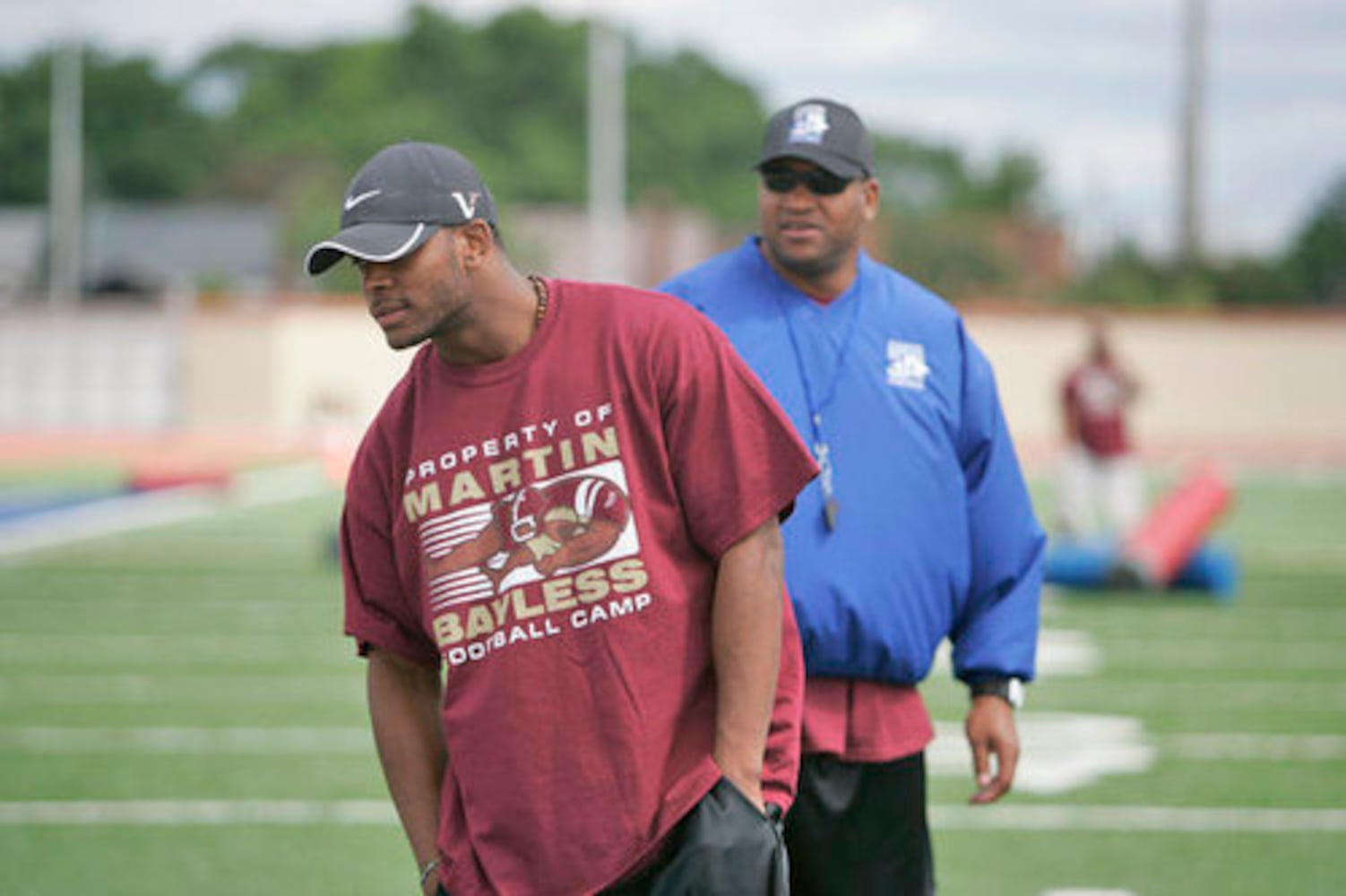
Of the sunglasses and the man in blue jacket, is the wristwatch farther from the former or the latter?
the sunglasses

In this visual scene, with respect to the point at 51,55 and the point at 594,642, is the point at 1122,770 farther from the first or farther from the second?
the point at 51,55

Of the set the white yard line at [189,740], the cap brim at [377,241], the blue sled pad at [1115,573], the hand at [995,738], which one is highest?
the cap brim at [377,241]

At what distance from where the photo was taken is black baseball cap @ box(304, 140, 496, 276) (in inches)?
119

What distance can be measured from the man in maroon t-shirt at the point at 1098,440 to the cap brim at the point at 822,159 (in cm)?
1469

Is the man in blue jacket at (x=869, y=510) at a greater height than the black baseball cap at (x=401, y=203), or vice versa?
the black baseball cap at (x=401, y=203)

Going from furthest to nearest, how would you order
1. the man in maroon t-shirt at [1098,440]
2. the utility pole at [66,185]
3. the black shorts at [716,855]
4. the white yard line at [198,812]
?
the utility pole at [66,185], the man in maroon t-shirt at [1098,440], the white yard line at [198,812], the black shorts at [716,855]

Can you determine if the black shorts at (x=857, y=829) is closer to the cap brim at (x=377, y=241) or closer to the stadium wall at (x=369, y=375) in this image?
the cap brim at (x=377, y=241)

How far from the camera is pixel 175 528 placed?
66.6 ft

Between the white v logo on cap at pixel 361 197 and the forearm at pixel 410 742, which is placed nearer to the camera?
the white v logo on cap at pixel 361 197

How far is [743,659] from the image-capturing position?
3139 millimetres

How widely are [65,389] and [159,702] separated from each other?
1271 inches

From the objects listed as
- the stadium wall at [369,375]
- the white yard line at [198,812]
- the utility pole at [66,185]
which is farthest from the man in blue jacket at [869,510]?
the utility pole at [66,185]

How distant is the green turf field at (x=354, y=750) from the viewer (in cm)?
706

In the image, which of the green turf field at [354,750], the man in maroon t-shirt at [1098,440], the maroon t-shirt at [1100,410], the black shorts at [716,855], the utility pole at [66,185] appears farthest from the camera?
the utility pole at [66,185]
